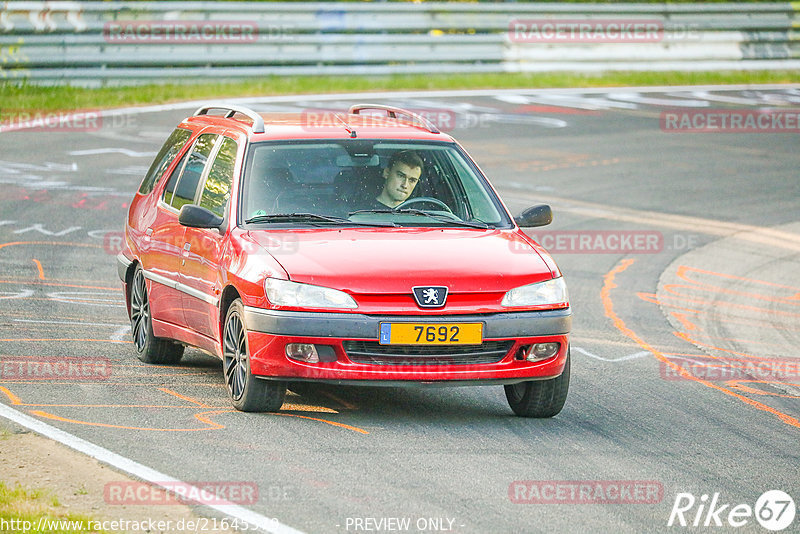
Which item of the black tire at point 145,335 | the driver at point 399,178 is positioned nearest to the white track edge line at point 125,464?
the black tire at point 145,335

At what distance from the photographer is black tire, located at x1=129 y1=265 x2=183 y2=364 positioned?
29.8ft

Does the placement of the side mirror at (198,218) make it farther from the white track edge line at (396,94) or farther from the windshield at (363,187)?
the white track edge line at (396,94)

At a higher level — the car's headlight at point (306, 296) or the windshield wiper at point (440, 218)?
the windshield wiper at point (440, 218)

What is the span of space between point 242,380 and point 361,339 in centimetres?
84

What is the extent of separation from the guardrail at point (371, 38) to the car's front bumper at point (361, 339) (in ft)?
54.4

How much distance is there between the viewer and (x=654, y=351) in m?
10.4

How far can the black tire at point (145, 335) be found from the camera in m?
9.09

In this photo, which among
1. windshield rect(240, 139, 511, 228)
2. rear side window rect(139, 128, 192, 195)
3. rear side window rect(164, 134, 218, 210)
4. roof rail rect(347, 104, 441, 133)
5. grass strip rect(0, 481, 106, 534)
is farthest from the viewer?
rear side window rect(139, 128, 192, 195)

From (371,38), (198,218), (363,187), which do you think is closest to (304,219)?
(363,187)

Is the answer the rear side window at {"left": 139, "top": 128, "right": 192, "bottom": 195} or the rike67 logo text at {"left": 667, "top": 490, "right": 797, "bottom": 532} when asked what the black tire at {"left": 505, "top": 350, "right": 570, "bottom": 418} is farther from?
the rear side window at {"left": 139, "top": 128, "right": 192, "bottom": 195}

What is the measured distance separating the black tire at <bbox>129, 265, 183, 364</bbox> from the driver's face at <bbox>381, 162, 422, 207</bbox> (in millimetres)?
1896

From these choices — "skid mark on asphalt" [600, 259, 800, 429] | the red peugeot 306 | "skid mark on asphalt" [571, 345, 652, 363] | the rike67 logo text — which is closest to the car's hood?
the red peugeot 306

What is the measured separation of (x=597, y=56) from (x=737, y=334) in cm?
2026

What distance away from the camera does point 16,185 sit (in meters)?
16.2
